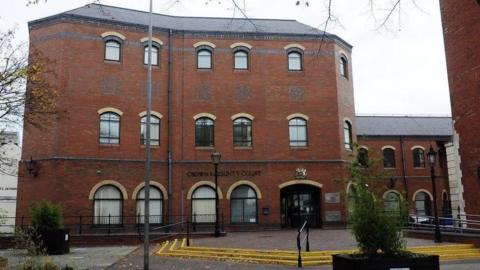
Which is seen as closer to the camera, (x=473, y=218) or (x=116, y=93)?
(x=473, y=218)

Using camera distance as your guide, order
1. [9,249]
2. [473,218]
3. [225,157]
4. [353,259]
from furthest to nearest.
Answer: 1. [225,157]
2. [9,249]
3. [473,218]
4. [353,259]

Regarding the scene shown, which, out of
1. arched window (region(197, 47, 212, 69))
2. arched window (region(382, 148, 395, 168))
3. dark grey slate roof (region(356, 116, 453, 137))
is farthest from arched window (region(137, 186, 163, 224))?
arched window (region(382, 148, 395, 168))

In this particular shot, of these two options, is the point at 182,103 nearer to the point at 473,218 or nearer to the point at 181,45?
the point at 181,45

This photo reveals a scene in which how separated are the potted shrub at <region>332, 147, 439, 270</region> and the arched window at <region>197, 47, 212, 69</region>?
19.0 m

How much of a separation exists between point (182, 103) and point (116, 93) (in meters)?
3.50

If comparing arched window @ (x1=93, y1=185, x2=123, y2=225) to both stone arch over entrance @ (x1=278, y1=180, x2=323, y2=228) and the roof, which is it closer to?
stone arch over entrance @ (x1=278, y1=180, x2=323, y2=228)

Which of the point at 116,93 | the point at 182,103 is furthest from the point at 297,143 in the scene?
the point at 116,93

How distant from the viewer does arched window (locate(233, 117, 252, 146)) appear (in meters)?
27.6

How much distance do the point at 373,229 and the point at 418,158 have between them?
118 feet

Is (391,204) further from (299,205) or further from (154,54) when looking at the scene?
(154,54)

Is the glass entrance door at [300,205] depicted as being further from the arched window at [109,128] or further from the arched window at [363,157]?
the arched window at [363,157]

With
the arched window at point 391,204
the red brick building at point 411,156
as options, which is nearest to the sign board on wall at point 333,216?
the red brick building at point 411,156

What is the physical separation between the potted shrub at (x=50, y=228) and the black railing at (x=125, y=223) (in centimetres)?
429

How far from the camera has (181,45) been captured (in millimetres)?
28016
